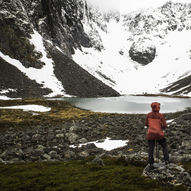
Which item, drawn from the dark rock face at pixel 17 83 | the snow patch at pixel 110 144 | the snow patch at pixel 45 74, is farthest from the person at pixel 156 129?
the snow patch at pixel 45 74

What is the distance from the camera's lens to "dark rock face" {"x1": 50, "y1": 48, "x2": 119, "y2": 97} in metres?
127

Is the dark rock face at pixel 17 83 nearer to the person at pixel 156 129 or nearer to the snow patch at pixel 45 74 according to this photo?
the snow patch at pixel 45 74

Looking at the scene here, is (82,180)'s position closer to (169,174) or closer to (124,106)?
(169,174)

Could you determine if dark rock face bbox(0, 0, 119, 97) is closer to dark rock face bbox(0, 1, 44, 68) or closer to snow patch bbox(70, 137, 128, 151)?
dark rock face bbox(0, 1, 44, 68)

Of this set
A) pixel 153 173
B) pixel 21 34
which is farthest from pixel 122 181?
pixel 21 34

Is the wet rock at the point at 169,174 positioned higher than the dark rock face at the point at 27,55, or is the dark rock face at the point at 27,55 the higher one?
the dark rock face at the point at 27,55

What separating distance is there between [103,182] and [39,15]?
7484 inches

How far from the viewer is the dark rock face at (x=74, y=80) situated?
127m

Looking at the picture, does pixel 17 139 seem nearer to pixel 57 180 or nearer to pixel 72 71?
pixel 57 180

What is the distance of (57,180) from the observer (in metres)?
8.28

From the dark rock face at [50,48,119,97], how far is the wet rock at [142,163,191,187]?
114 metres

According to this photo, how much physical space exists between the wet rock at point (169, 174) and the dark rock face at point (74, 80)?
374 ft

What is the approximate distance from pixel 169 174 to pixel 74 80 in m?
126

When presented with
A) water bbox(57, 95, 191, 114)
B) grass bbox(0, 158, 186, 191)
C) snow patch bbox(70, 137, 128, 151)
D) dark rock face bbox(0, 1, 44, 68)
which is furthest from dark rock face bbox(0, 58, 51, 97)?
grass bbox(0, 158, 186, 191)
